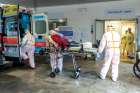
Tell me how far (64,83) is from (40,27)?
547cm

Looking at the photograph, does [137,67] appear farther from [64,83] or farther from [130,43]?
[130,43]

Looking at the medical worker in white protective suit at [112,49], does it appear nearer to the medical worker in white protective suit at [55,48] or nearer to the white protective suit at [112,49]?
the white protective suit at [112,49]

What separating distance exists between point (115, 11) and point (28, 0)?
4734 mm

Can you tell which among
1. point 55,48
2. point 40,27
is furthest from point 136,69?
point 40,27

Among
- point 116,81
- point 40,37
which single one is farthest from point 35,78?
point 40,37

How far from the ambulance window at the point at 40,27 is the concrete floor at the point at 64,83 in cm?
375

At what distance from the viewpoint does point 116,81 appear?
6930mm

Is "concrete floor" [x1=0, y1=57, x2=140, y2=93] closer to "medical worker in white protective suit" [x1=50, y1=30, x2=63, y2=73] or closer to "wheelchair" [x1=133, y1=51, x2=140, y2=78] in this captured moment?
"wheelchair" [x1=133, y1=51, x2=140, y2=78]

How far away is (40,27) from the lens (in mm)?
11531

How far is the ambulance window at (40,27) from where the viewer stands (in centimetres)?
1150

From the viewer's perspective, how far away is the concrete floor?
5945 millimetres

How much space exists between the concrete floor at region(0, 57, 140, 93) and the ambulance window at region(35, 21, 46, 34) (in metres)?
3.75

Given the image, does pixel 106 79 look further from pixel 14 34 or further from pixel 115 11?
pixel 115 11

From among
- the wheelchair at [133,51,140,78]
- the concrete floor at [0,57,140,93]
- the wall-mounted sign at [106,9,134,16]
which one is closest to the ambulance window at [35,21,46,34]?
the wall-mounted sign at [106,9,134,16]
